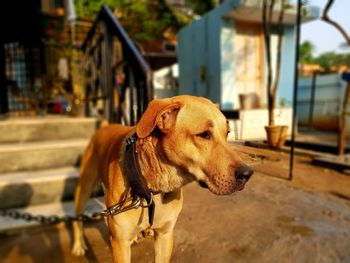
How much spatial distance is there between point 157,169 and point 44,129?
3.99m

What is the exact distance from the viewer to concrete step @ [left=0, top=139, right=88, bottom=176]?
4156 millimetres

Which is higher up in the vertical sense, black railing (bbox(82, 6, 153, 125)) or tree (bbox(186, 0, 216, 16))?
tree (bbox(186, 0, 216, 16))

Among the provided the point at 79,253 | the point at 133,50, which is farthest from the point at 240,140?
the point at 133,50

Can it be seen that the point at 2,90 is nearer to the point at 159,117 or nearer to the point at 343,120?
the point at 159,117

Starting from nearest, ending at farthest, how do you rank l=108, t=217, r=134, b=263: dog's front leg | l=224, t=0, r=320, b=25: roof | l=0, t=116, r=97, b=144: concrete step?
l=108, t=217, r=134, b=263: dog's front leg, l=0, t=116, r=97, b=144: concrete step, l=224, t=0, r=320, b=25: roof

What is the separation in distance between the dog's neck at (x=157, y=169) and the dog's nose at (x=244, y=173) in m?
0.30

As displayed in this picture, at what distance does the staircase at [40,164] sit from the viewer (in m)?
3.72

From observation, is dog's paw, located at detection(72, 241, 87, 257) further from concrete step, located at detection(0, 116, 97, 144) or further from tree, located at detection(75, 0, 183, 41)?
tree, located at detection(75, 0, 183, 41)

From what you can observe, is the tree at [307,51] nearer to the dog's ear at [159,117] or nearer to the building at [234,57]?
the building at [234,57]

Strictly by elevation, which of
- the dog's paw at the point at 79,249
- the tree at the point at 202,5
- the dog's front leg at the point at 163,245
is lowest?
the dog's paw at the point at 79,249

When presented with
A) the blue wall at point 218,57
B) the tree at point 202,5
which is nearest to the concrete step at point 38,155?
the blue wall at point 218,57

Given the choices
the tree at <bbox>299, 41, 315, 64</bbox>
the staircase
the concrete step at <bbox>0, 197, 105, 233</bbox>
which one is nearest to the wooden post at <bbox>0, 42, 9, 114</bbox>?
the staircase

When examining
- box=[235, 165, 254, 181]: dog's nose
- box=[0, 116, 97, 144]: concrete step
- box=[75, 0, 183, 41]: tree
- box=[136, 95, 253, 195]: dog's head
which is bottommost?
box=[0, 116, 97, 144]: concrete step

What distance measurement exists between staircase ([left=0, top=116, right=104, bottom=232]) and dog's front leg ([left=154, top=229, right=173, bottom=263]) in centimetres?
206
